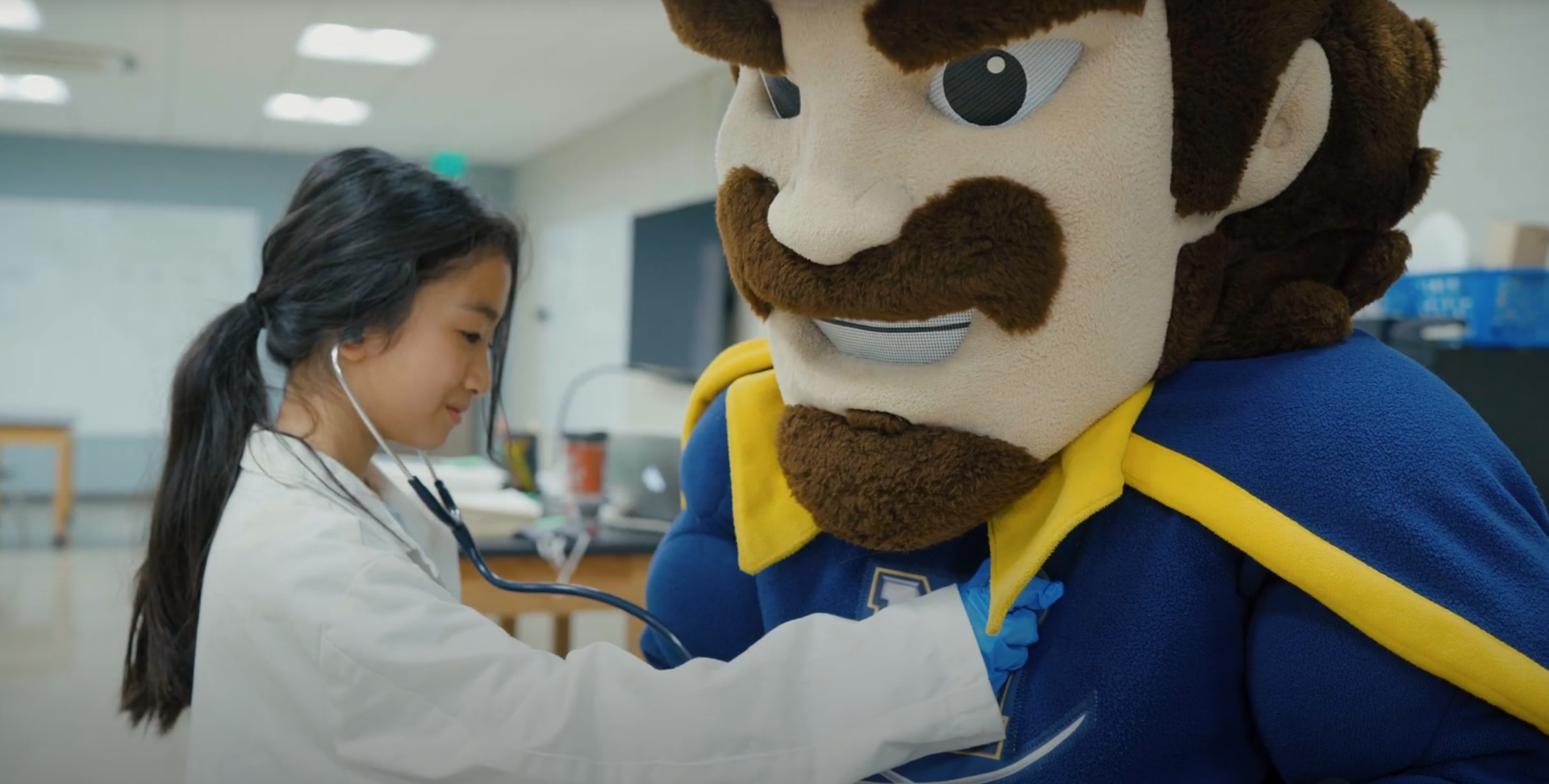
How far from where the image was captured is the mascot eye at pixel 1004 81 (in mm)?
775

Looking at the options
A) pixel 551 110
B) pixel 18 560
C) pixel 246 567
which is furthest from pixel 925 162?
pixel 18 560

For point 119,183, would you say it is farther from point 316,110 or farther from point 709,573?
point 709,573

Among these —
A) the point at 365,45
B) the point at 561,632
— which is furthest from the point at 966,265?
the point at 365,45

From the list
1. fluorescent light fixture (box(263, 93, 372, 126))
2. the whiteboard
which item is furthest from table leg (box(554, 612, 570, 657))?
the whiteboard

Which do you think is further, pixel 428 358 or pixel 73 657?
pixel 73 657

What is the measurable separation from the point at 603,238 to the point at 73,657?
3.64 meters

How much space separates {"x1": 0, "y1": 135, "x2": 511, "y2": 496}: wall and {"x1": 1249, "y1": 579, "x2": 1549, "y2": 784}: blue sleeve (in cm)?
772

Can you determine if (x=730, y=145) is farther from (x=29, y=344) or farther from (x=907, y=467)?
(x=29, y=344)

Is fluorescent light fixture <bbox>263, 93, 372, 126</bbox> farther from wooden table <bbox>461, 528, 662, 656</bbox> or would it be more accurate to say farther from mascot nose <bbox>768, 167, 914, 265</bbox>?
mascot nose <bbox>768, 167, 914, 265</bbox>

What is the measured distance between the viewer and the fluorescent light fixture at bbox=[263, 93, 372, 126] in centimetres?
646

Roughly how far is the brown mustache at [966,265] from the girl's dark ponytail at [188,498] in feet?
2.54

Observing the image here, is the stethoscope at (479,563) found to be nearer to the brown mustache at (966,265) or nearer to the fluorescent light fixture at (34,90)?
the brown mustache at (966,265)

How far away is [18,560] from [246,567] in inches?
233

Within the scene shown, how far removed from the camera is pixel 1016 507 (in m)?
0.87
